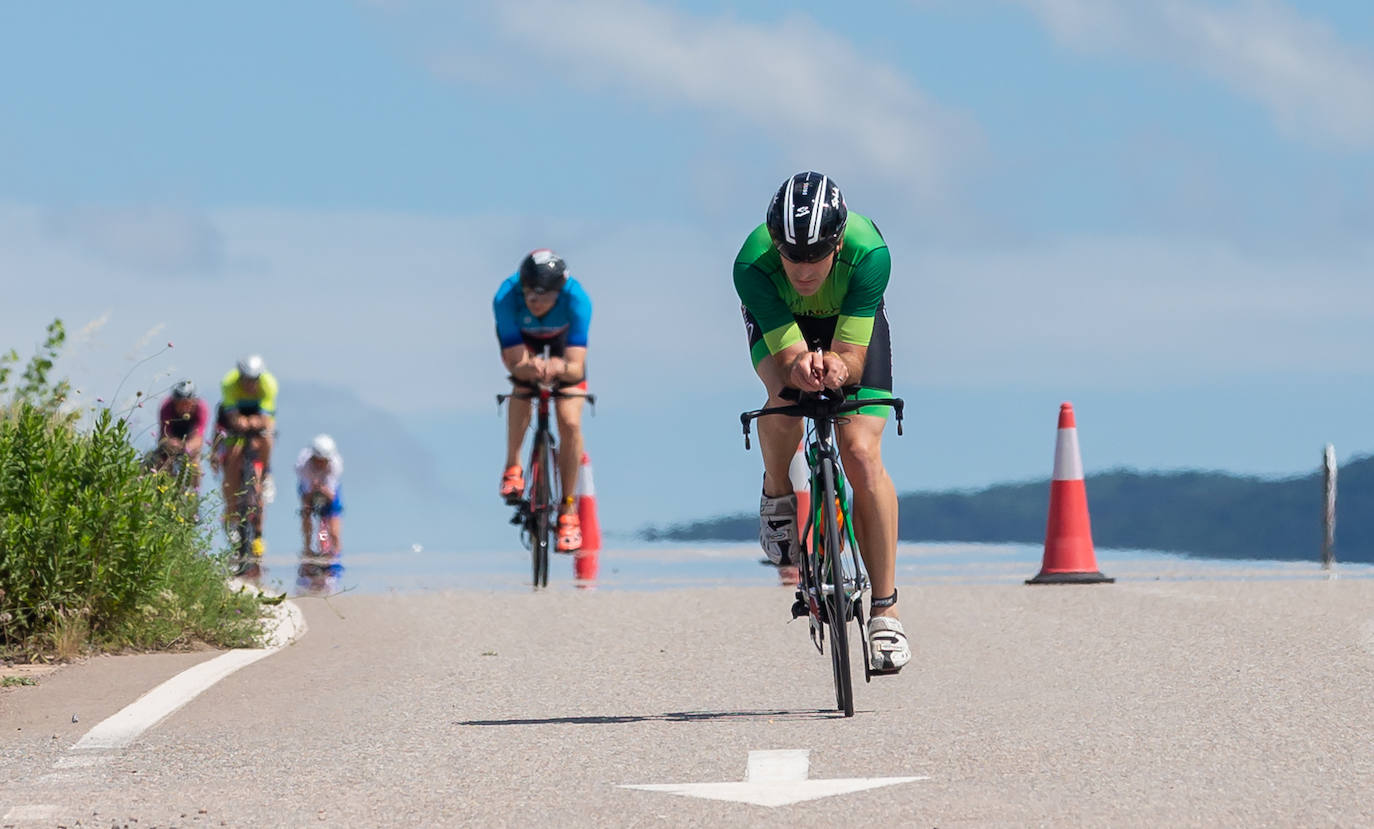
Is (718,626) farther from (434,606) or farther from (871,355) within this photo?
(871,355)

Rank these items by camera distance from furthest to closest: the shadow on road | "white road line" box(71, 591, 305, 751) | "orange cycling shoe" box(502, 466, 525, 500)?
"orange cycling shoe" box(502, 466, 525, 500) < the shadow on road < "white road line" box(71, 591, 305, 751)

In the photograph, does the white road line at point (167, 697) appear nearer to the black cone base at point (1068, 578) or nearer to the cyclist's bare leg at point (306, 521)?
the black cone base at point (1068, 578)

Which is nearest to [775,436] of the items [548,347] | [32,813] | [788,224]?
[788,224]

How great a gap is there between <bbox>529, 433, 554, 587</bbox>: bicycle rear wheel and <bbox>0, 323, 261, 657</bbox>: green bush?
4.87 m

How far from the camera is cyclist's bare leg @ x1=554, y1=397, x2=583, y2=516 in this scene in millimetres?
15703

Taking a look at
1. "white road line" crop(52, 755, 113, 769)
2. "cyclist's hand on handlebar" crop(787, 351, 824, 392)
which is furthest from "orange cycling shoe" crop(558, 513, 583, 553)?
"white road line" crop(52, 755, 113, 769)

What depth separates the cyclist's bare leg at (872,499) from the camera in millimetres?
8367

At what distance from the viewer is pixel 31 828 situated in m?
6.05

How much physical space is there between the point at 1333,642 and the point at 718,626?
10.8ft

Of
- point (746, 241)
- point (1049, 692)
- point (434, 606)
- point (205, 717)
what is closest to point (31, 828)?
point (205, 717)

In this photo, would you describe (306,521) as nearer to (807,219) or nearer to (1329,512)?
(1329,512)

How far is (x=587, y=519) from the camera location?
1917 centimetres

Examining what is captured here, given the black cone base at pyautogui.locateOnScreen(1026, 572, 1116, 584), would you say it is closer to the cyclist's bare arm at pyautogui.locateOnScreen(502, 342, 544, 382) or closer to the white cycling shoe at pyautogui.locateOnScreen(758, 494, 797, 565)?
the cyclist's bare arm at pyautogui.locateOnScreen(502, 342, 544, 382)

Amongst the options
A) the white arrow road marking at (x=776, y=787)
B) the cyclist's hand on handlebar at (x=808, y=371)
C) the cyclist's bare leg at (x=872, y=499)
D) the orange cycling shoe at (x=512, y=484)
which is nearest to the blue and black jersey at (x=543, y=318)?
the orange cycling shoe at (x=512, y=484)
